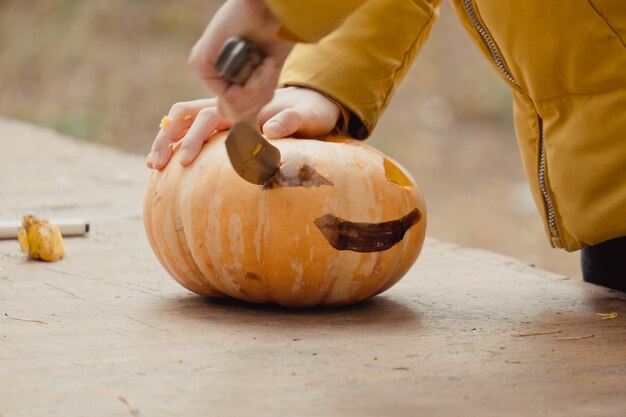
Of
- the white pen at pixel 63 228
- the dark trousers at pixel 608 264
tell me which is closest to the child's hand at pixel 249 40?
the dark trousers at pixel 608 264

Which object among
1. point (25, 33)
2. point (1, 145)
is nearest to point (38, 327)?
point (1, 145)

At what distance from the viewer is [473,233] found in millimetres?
5555

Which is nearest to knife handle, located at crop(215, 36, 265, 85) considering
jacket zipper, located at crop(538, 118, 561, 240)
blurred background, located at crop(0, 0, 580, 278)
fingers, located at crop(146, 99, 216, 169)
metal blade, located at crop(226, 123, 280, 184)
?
metal blade, located at crop(226, 123, 280, 184)

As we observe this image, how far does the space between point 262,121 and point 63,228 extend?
72cm

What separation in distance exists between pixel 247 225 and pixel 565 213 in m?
0.47

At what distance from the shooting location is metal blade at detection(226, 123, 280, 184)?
1231 mm

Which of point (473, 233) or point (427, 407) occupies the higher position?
point (427, 407)

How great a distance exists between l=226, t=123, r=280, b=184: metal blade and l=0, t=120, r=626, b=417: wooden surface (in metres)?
0.19

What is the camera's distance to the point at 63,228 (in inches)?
80.1

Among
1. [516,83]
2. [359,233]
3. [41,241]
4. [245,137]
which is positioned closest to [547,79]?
[516,83]

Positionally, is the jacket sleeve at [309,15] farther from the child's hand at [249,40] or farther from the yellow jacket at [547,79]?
the yellow jacket at [547,79]

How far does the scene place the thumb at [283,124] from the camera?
1415mm

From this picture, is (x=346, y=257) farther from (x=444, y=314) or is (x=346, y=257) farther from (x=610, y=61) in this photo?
(x=610, y=61)

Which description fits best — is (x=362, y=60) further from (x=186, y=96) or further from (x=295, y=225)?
(x=186, y=96)
